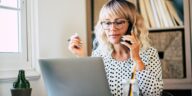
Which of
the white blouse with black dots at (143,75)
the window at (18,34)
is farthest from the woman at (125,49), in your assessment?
the window at (18,34)

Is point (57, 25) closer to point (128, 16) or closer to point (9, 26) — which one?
point (9, 26)

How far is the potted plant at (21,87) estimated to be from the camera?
192 cm

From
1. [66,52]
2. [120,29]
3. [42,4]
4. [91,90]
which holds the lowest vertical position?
[91,90]

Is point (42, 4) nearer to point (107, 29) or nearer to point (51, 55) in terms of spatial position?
point (51, 55)

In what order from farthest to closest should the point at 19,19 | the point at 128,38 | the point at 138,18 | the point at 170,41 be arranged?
1. the point at 170,41
2. the point at 19,19
3. the point at 138,18
4. the point at 128,38

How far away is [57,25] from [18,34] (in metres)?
0.35

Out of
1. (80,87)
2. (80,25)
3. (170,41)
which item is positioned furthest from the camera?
(80,25)

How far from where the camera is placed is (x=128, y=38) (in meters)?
1.92

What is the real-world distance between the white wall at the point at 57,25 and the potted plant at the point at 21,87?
11.0 inches

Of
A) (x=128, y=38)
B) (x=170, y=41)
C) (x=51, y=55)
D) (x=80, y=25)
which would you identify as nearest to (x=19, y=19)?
(x=51, y=55)

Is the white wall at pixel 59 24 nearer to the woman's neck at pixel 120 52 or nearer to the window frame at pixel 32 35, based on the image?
the window frame at pixel 32 35

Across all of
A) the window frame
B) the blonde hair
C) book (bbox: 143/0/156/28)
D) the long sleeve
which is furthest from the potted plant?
book (bbox: 143/0/156/28)

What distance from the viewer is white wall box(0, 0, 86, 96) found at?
2.37m

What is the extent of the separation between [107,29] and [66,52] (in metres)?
0.55
